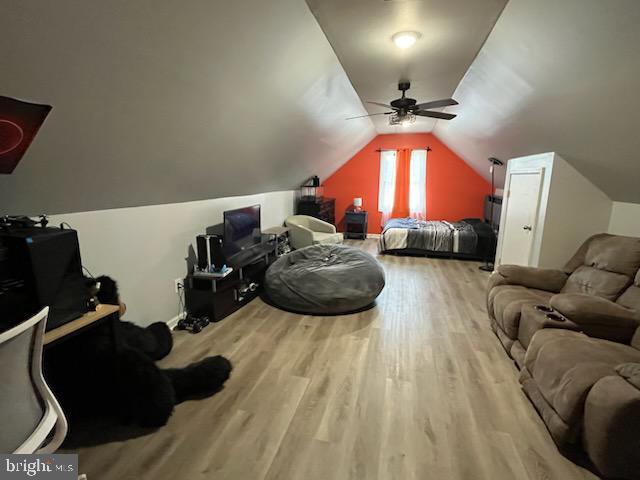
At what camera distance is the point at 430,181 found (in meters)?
7.14

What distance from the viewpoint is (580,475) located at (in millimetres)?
1515

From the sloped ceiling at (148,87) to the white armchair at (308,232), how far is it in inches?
95.4

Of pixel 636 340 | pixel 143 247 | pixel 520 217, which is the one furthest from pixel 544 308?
pixel 143 247

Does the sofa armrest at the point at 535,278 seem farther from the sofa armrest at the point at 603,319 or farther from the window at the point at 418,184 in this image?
the window at the point at 418,184

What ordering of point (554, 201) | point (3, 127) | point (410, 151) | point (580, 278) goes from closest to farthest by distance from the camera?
point (3, 127)
point (580, 278)
point (554, 201)
point (410, 151)

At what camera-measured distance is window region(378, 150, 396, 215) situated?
723 centimetres

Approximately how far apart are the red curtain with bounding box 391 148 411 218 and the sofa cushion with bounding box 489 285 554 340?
464cm

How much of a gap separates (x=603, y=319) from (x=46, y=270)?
3272 mm

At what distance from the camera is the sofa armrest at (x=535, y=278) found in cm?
280

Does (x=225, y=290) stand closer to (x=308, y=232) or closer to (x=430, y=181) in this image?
(x=308, y=232)

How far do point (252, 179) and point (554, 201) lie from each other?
11.4 ft

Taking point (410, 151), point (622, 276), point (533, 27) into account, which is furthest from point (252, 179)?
point (410, 151)

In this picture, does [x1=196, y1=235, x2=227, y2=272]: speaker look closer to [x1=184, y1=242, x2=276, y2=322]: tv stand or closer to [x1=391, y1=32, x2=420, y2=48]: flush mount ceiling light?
[x1=184, y1=242, x2=276, y2=322]: tv stand

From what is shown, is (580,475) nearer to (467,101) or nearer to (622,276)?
(622,276)
